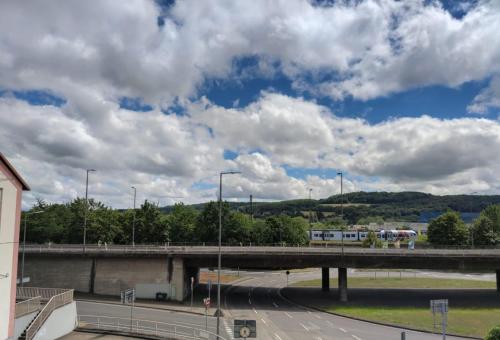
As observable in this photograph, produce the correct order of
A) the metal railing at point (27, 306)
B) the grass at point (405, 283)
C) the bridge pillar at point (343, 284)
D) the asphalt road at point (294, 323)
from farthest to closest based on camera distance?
the grass at point (405, 283) → the bridge pillar at point (343, 284) → the asphalt road at point (294, 323) → the metal railing at point (27, 306)

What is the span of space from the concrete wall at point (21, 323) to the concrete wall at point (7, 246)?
811mm

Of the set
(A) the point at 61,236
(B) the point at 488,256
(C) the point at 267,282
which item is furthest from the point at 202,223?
(B) the point at 488,256

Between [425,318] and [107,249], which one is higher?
[107,249]

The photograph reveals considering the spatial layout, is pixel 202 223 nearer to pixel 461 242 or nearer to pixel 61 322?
pixel 61 322

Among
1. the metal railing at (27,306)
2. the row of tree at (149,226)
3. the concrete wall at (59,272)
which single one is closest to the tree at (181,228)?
the row of tree at (149,226)

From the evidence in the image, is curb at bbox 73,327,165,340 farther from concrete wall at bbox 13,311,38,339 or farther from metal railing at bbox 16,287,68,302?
concrete wall at bbox 13,311,38,339

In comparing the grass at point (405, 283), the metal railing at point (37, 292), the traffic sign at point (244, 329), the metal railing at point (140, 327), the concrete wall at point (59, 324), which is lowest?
the grass at point (405, 283)

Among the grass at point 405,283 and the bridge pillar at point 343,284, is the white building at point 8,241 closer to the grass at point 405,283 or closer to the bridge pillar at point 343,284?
the bridge pillar at point 343,284

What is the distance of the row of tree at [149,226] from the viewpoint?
264ft

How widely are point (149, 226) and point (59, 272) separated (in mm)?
26119

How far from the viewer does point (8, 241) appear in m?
24.2

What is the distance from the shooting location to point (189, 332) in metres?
33.9

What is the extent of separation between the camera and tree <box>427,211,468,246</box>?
10188 centimetres

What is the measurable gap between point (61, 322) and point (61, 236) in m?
60.9
